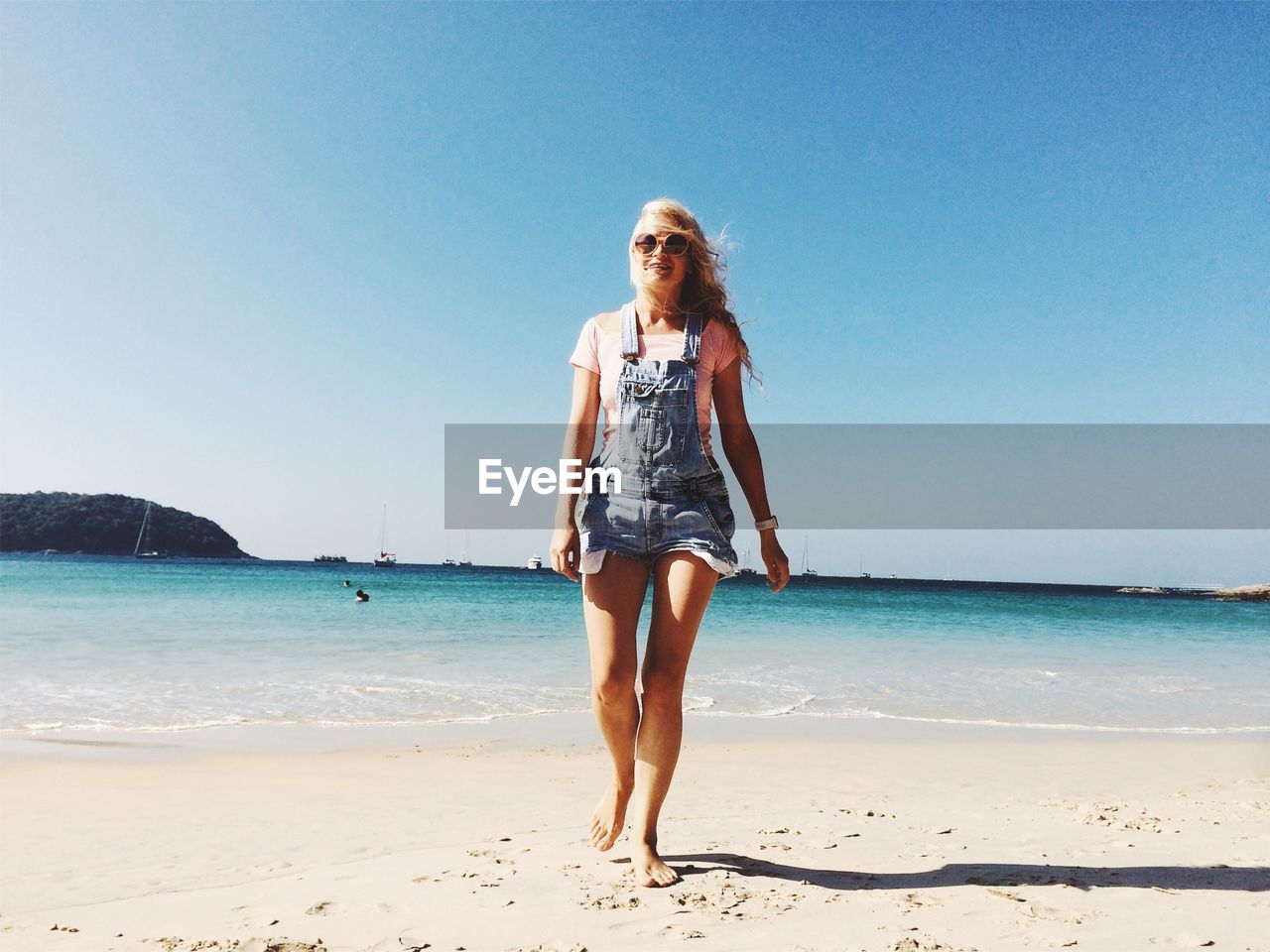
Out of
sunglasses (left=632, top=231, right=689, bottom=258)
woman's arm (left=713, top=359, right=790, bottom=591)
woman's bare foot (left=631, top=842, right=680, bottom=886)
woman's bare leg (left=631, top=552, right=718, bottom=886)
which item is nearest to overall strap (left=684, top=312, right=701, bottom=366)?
woman's arm (left=713, top=359, right=790, bottom=591)

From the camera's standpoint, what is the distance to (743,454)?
2918 mm

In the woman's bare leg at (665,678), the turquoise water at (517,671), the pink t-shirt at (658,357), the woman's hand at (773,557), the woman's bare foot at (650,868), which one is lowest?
the turquoise water at (517,671)

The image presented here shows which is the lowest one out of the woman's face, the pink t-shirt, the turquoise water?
the turquoise water

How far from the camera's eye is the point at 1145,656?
16.0 meters

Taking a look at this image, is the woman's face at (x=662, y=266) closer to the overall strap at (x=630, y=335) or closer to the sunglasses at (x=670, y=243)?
the sunglasses at (x=670, y=243)

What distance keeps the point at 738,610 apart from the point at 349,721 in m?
20.6

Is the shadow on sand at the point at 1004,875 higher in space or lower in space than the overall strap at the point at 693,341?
lower

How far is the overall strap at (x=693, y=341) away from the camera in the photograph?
8.93 feet

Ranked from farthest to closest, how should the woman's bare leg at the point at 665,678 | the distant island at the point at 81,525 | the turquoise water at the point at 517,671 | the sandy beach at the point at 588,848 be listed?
the distant island at the point at 81,525, the turquoise water at the point at 517,671, the woman's bare leg at the point at 665,678, the sandy beach at the point at 588,848

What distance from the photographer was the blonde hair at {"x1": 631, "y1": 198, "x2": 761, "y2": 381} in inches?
112

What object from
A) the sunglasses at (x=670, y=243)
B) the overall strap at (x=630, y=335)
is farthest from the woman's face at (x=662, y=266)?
the overall strap at (x=630, y=335)

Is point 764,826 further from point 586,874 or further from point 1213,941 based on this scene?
point 1213,941

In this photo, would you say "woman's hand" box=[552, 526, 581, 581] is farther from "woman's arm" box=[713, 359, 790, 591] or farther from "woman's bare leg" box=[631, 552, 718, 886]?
"woman's arm" box=[713, 359, 790, 591]

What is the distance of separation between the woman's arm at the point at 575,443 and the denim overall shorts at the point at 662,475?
0.32ft
